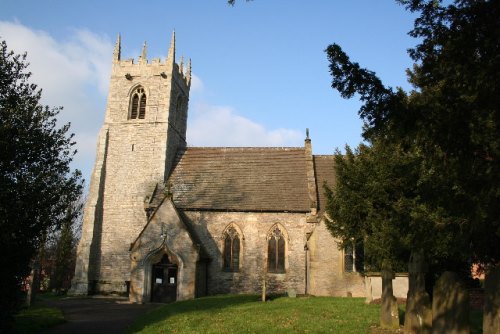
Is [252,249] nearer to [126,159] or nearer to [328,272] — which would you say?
[328,272]

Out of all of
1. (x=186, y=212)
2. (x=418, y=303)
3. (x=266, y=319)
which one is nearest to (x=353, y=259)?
(x=186, y=212)

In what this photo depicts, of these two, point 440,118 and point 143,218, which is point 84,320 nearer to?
point 143,218

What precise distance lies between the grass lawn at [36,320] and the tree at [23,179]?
288 centimetres

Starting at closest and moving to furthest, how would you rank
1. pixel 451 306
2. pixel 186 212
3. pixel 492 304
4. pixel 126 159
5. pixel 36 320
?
1. pixel 492 304
2. pixel 451 306
3. pixel 36 320
4. pixel 186 212
5. pixel 126 159

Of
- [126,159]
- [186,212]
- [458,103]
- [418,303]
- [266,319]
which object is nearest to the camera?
[458,103]

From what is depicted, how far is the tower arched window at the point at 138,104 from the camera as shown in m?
32.2

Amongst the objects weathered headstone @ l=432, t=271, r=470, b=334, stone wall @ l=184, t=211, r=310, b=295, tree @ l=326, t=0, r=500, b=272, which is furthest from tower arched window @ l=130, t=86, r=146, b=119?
tree @ l=326, t=0, r=500, b=272

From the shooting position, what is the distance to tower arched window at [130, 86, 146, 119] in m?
32.2

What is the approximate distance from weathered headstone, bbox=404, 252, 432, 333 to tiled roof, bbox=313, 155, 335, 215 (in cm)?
1435

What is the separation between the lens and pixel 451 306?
864 cm

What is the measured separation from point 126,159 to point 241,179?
8.28m

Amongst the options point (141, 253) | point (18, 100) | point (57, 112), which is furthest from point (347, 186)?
point (141, 253)

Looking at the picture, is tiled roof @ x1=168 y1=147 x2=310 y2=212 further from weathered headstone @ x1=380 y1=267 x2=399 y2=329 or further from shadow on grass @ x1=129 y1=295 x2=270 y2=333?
weathered headstone @ x1=380 y1=267 x2=399 y2=329

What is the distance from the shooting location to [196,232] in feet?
90.2
